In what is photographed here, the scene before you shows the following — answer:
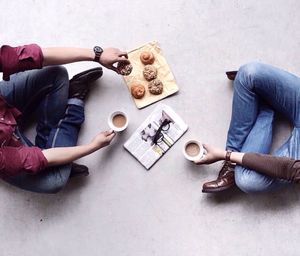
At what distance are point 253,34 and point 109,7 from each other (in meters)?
0.51

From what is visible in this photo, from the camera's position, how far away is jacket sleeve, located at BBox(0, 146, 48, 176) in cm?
125

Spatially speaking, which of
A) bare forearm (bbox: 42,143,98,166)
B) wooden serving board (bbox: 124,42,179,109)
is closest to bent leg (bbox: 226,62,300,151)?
wooden serving board (bbox: 124,42,179,109)

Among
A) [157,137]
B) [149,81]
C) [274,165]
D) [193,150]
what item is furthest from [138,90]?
[274,165]

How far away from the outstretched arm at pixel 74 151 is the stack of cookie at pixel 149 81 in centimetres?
17

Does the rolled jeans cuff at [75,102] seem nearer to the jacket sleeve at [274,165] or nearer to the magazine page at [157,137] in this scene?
the magazine page at [157,137]

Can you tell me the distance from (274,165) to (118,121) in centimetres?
53

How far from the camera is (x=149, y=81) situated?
152cm

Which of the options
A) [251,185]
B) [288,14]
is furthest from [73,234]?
[288,14]

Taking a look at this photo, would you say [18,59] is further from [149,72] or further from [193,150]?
[193,150]

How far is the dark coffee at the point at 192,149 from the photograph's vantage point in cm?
148

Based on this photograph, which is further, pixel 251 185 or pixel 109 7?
pixel 109 7

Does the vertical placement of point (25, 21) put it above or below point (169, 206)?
above

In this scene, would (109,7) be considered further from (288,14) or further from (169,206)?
(169,206)

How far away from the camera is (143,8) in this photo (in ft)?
5.10
